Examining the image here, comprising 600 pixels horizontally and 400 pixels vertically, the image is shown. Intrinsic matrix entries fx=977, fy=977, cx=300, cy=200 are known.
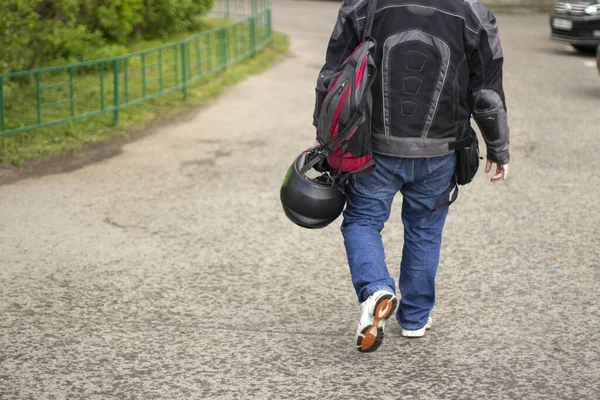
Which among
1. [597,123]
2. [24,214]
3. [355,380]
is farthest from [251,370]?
[597,123]

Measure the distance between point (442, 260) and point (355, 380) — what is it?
1.87 metres

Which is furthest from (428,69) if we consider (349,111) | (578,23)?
(578,23)

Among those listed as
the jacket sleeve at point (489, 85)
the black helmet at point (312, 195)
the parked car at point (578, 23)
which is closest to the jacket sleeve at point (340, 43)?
the black helmet at point (312, 195)

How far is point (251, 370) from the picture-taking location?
4.31 m

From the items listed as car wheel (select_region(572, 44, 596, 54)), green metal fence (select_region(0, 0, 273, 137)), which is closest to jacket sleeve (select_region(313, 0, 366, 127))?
green metal fence (select_region(0, 0, 273, 137))

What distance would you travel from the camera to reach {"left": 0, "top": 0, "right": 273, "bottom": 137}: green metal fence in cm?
906

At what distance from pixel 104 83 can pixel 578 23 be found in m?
9.17

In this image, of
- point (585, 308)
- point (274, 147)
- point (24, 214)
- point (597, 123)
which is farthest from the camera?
point (597, 123)

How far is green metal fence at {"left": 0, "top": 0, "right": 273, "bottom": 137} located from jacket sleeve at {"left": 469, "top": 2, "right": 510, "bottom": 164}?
516cm

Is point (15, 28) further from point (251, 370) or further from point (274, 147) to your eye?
point (251, 370)

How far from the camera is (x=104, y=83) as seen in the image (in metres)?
9.89

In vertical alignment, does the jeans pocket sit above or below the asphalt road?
above

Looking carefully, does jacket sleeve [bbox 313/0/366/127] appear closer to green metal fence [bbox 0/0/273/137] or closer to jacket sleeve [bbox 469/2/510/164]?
jacket sleeve [bbox 469/2/510/164]

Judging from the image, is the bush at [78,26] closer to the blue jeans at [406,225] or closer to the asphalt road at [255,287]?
the asphalt road at [255,287]
